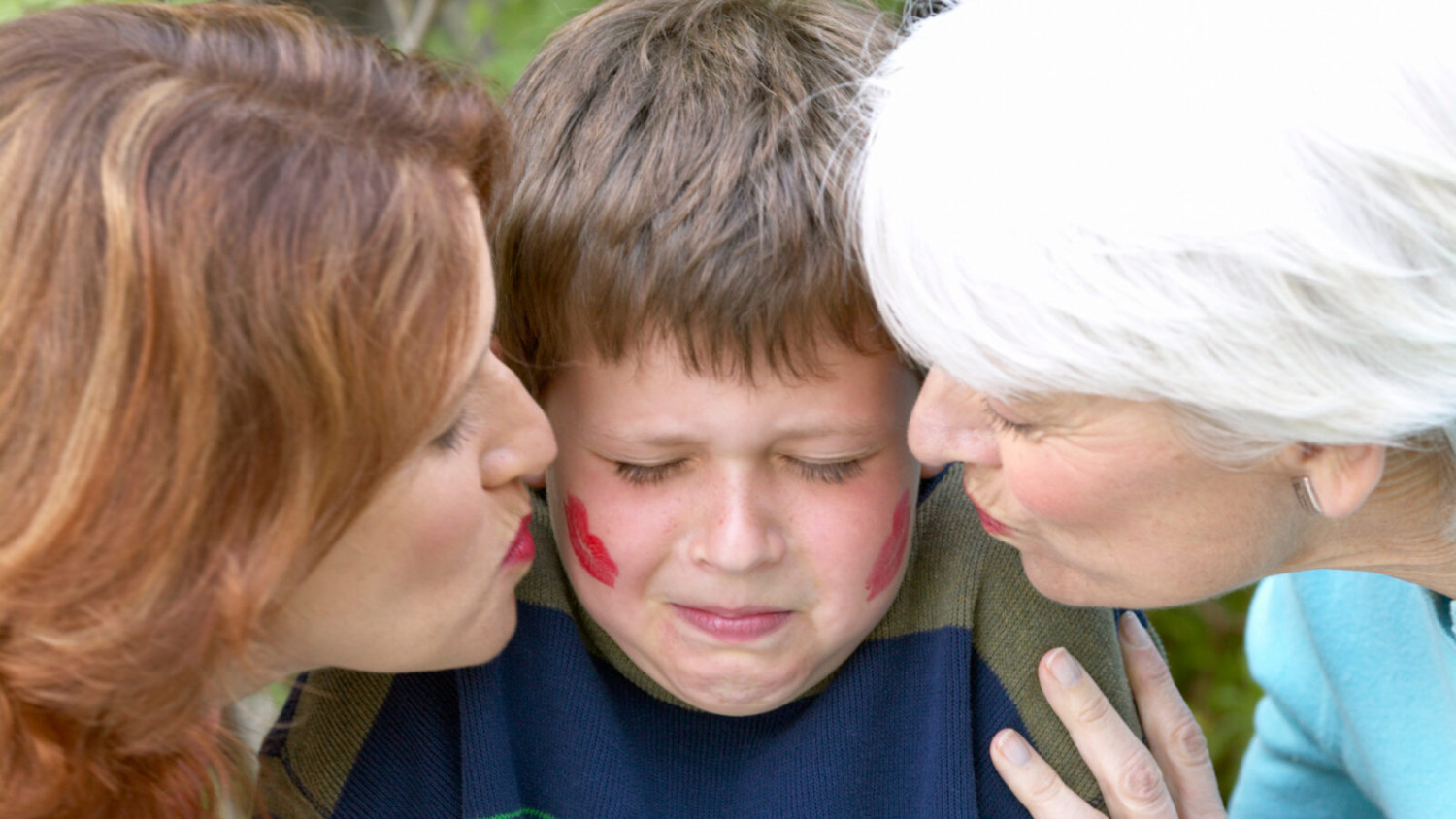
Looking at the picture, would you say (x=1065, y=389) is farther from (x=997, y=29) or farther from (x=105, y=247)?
(x=105, y=247)

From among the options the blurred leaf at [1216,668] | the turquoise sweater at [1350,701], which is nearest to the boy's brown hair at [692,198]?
the turquoise sweater at [1350,701]

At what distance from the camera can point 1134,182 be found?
A: 1.27 metres

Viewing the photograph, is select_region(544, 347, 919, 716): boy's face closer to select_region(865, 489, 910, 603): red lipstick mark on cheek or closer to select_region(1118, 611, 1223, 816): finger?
select_region(865, 489, 910, 603): red lipstick mark on cheek

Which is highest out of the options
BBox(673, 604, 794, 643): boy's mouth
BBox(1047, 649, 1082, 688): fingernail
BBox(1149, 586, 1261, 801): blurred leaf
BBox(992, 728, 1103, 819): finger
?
BBox(673, 604, 794, 643): boy's mouth

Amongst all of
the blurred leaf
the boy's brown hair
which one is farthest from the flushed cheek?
the blurred leaf

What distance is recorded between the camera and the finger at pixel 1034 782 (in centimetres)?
175

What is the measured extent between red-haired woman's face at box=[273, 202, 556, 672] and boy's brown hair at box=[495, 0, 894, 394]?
0.19m

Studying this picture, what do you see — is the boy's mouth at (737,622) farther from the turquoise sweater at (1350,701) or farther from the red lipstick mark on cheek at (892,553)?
the turquoise sweater at (1350,701)

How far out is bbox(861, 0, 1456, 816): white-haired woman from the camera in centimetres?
125

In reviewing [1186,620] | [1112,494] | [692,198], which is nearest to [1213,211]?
[1112,494]

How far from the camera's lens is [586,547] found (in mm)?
1734

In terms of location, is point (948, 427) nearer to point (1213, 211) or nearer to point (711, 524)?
point (711, 524)

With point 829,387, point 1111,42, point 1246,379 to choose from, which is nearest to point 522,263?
point 829,387

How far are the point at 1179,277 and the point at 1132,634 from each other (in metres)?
0.86
